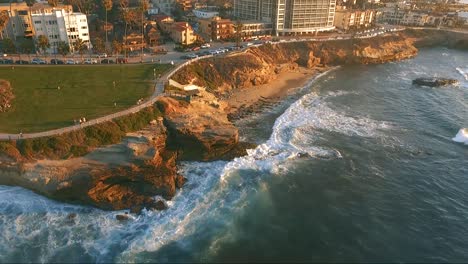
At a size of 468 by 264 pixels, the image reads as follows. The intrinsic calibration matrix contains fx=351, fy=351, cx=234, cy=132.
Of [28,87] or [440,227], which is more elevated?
[28,87]

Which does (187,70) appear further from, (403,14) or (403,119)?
(403,14)

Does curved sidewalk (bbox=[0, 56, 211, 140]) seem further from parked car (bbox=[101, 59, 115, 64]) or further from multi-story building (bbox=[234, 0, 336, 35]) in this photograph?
multi-story building (bbox=[234, 0, 336, 35])

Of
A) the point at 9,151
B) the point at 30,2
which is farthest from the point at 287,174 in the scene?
the point at 30,2

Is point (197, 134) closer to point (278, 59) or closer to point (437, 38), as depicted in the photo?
point (278, 59)

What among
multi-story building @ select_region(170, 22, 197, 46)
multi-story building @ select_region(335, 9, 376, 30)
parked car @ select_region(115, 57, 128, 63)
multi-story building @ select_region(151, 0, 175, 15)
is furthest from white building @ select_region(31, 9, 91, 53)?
multi-story building @ select_region(335, 9, 376, 30)

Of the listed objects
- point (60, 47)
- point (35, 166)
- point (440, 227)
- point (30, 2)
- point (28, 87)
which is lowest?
point (440, 227)

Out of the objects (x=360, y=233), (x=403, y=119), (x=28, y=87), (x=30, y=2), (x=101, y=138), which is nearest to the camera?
(x=360, y=233)

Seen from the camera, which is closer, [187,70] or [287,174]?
[287,174]

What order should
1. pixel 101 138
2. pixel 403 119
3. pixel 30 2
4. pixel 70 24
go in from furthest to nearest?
pixel 30 2 → pixel 70 24 → pixel 403 119 → pixel 101 138
